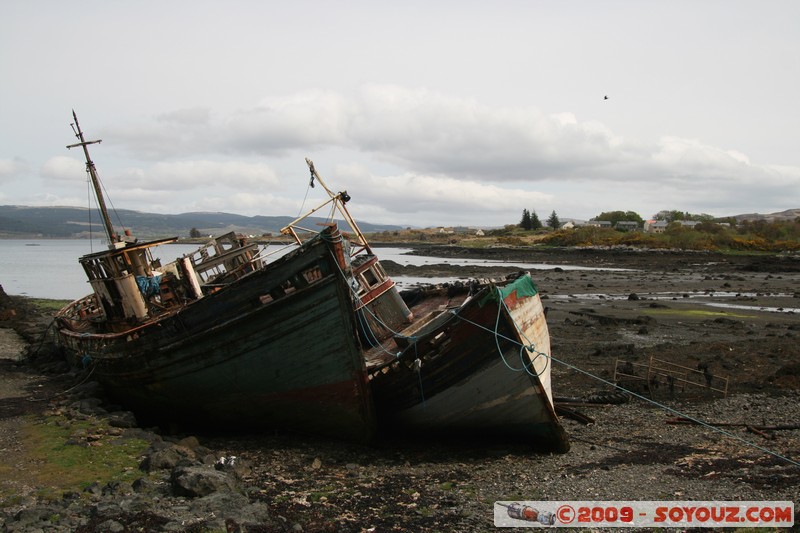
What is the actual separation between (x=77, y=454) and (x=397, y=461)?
606 centimetres

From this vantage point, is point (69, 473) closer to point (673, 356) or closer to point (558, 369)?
point (558, 369)

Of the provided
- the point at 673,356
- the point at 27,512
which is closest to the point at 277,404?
the point at 27,512

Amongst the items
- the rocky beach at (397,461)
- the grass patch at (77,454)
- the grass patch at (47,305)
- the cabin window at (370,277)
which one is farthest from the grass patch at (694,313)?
the grass patch at (47,305)

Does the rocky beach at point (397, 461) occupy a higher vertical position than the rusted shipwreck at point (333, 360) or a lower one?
lower

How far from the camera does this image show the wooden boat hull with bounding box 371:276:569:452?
1212cm

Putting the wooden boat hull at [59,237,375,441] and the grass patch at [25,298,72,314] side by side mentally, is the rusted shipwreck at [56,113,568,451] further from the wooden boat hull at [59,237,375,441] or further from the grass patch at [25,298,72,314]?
the grass patch at [25,298,72,314]

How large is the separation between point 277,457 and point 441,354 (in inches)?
152

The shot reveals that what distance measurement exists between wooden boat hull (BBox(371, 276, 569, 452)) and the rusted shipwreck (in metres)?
0.02

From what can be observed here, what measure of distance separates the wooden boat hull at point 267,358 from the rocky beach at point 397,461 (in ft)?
2.00

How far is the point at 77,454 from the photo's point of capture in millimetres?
11555

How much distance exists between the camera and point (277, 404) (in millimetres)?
13297

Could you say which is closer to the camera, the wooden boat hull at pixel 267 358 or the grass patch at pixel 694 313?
the wooden boat hull at pixel 267 358

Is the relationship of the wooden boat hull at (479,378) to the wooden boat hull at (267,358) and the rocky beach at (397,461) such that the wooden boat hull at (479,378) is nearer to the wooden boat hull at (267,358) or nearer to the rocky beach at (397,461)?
the rocky beach at (397,461)

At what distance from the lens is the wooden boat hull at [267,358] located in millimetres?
12594
